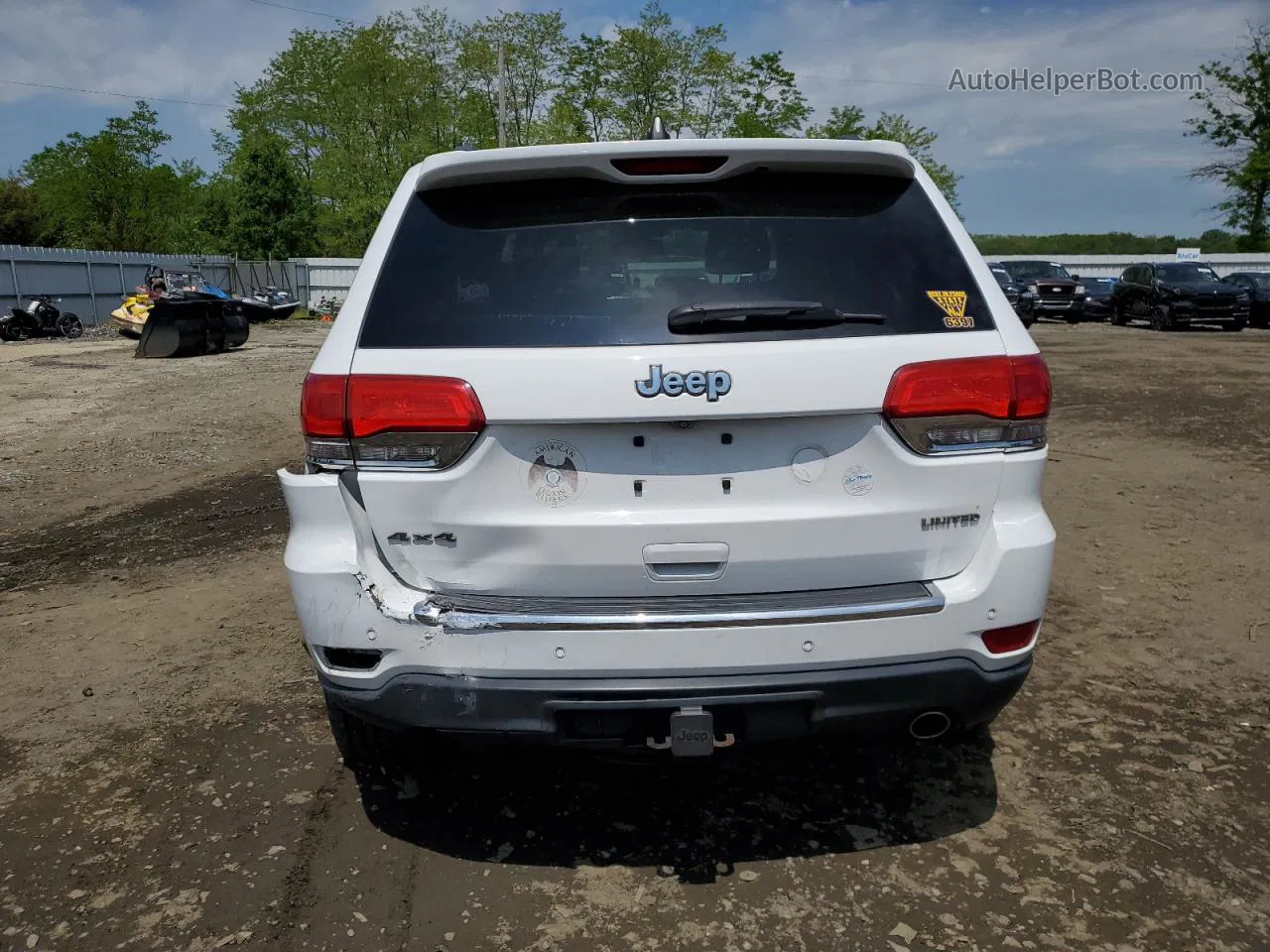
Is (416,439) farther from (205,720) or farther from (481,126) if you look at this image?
(481,126)

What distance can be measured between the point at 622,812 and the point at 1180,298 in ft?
88.6

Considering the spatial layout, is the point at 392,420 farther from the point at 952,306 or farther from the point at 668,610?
the point at 952,306

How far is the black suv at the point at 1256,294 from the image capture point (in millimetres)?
26467

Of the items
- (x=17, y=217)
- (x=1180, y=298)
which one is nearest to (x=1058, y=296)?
(x=1180, y=298)

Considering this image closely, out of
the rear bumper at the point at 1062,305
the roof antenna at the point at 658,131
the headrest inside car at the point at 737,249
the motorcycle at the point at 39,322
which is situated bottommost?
the motorcycle at the point at 39,322

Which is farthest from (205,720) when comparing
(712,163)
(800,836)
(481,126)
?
(481,126)

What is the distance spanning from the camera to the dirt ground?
2.49 m

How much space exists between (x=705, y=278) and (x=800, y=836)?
163 cm

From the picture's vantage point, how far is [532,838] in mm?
2877

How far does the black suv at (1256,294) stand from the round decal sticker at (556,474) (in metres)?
28.7

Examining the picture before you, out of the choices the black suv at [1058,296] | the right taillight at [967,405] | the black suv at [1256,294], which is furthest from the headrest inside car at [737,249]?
the black suv at [1058,296]

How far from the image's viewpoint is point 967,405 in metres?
2.43

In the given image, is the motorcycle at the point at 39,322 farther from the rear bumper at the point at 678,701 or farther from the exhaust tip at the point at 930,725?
the exhaust tip at the point at 930,725

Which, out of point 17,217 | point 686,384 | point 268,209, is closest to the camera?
point 686,384
